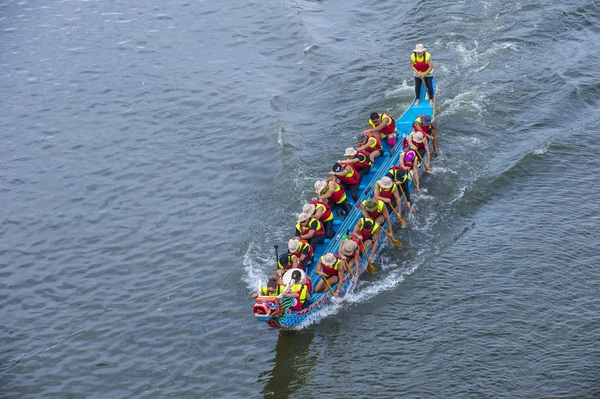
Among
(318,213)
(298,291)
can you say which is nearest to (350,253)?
(318,213)

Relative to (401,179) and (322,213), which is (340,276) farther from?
(401,179)

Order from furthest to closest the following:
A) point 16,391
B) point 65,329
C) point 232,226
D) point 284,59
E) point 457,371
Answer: point 284,59 → point 232,226 → point 65,329 → point 16,391 → point 457,371

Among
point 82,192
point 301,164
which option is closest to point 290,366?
point 301,164

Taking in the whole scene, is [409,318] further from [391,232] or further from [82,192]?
[82,192]

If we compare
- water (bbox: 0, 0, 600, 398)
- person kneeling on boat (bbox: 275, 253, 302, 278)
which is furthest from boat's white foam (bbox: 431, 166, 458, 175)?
person kneeling on boat (bbox: 275, 253, 302, 278)

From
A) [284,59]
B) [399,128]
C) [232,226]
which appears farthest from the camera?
[284,59]

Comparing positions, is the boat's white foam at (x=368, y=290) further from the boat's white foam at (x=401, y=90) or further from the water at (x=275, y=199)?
the boat's white foam at (x=401, y=90)
